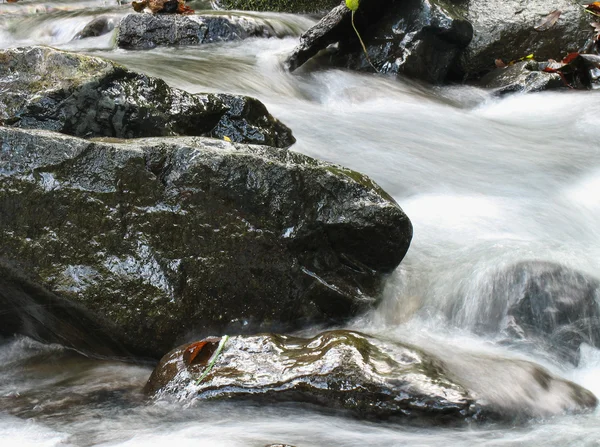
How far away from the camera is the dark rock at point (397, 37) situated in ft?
25.0

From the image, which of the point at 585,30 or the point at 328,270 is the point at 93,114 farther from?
the point at 585,30

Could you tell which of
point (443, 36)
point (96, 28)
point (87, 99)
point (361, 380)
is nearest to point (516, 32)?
point (443, 36)

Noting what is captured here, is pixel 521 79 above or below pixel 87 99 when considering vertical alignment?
above

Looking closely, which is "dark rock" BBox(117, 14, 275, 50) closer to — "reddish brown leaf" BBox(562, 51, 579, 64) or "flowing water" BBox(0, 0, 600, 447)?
"flowing water" BBox(0, 0, 600, 447)

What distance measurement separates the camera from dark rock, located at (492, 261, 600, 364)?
3.42 metres

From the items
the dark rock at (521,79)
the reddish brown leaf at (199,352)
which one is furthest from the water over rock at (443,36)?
the reddish brown leaf at (199,352)

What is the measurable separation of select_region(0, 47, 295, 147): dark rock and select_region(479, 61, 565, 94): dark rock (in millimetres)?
4422

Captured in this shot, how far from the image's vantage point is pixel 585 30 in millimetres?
8680

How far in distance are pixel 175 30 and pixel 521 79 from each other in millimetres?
4095

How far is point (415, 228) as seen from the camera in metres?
4.43

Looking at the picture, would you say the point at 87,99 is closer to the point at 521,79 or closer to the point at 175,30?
the point at 175,30

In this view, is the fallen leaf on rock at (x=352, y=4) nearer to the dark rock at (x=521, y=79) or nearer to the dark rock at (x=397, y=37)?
the dark rock at (x=397, y=37)

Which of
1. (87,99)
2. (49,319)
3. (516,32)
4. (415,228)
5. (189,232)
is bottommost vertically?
(49,319)

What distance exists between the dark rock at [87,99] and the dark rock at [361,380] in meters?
1.81
